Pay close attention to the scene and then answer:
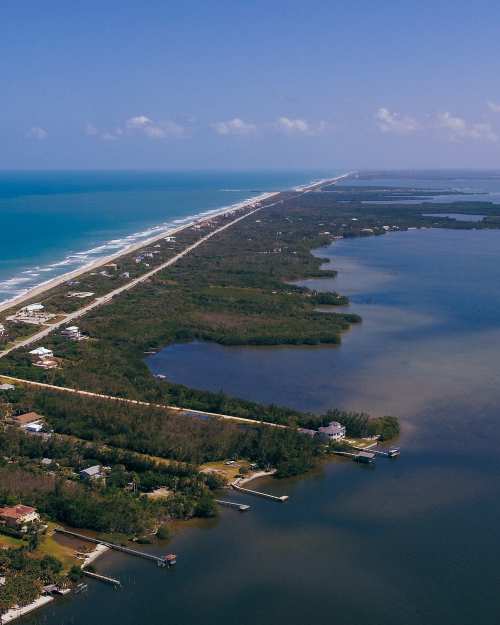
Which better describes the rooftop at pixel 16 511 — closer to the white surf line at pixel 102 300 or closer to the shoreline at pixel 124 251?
the white surf line at pixel 102 300

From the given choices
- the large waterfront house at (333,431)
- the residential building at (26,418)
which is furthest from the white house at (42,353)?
the large waterfront house at (333,431)

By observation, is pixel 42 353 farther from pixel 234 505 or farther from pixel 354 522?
pixel 354 522

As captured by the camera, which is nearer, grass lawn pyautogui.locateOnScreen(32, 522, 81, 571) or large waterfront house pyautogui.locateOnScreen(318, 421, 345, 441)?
grass lawn pyautogui.locateOnScreen(32, 522, 81, 571)

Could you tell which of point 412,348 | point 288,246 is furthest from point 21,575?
point 288,246

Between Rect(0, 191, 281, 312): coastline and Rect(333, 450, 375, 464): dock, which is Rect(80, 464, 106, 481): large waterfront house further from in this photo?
Rect(0, 191, 281, 312): coastline

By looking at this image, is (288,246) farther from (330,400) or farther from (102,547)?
(102,547)

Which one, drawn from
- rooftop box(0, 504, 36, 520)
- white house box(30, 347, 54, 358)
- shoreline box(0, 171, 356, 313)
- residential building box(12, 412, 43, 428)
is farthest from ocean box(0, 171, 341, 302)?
rooftop box(0, 504, 36, 520)
